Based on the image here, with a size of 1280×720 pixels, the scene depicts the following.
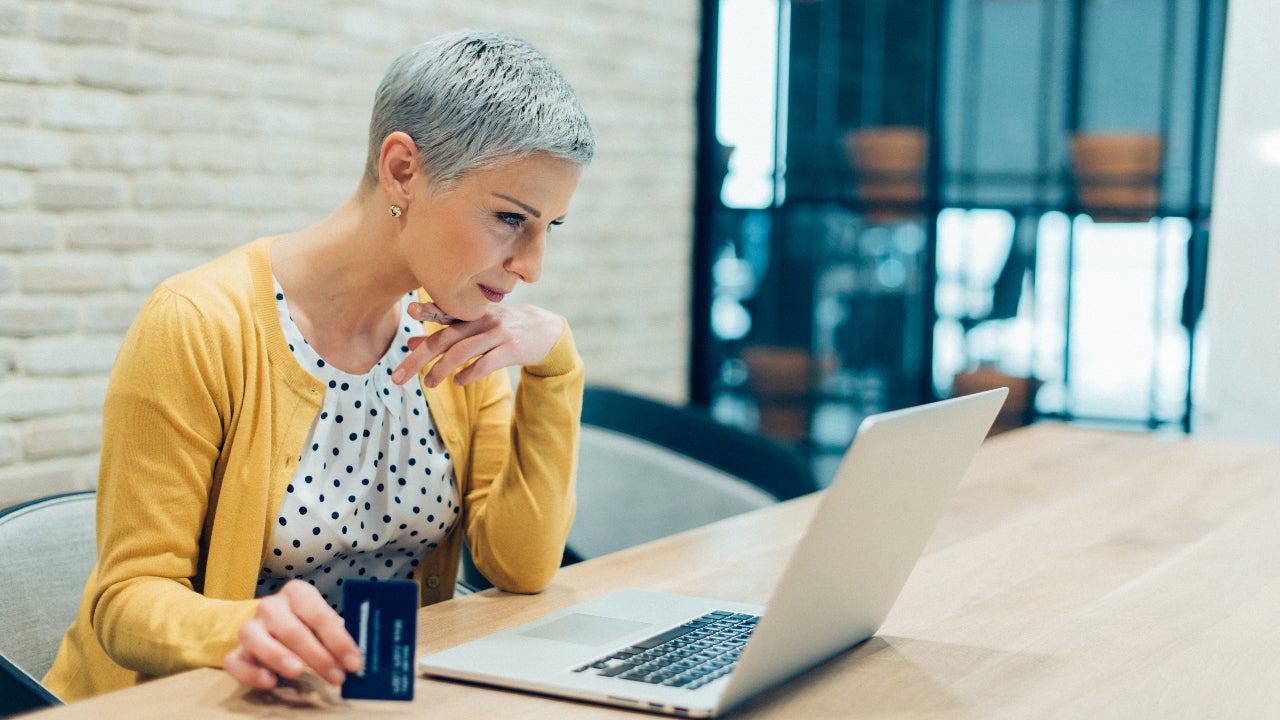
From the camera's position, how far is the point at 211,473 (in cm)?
129

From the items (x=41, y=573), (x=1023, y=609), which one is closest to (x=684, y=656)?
(x=1023, y=609)

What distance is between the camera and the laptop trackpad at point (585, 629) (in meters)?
1.12

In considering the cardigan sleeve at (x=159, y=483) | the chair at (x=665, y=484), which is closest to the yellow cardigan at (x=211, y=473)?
the cardigan sleeve at (x=159, y=483)

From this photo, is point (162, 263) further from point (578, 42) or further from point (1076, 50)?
point (1076, 50)

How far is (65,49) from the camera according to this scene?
7.60 feet

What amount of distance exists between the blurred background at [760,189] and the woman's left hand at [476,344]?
4.31ft

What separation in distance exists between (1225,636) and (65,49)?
84.7 inches

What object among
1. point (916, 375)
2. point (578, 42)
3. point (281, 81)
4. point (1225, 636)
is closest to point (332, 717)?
point (1225, 636)

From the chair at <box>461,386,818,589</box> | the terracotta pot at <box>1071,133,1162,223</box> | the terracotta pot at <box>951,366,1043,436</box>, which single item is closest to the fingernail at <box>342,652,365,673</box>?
the chair at <box>461,386,818,589</box>

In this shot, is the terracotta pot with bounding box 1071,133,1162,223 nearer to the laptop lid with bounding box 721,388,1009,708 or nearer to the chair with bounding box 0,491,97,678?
the laptop lid with bounding box 721,388,1009,708

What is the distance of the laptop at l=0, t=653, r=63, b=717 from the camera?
118 centimetres

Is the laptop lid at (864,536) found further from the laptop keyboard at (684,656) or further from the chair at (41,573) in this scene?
the chair at (41,573)

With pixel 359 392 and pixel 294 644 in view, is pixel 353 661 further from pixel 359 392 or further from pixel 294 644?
pixel 359 392

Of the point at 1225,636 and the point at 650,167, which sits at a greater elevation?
the point at 650,167
